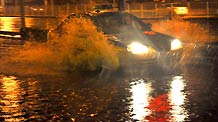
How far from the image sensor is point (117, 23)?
15.0 meters

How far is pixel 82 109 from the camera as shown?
342 inches

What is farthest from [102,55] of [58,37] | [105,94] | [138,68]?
[105,94]

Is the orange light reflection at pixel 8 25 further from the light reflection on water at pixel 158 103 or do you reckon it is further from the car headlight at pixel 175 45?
the light reflection on water at pixel 158 103

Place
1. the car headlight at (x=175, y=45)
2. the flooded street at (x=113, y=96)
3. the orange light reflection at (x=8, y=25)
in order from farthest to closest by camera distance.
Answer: the orange light reflection at (x=8, y=25), the car headlight at (x=175, y=45), the flooded street at (x=113, y=96)

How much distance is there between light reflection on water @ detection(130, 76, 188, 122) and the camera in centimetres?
804

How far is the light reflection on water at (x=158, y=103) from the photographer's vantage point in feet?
26.4

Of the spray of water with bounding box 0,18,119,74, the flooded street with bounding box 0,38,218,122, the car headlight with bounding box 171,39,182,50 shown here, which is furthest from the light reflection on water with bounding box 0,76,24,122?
the car headlight with bounding box 171,39,182,50

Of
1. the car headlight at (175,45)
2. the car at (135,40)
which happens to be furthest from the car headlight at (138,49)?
the car headlight at (175,45)

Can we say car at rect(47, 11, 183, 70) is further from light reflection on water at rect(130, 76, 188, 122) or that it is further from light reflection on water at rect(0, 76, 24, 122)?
light reflection on water at rect(0, 76, 24, 122)

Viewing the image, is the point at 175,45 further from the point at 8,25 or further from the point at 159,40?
the point at 8,25

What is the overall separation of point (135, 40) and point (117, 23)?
5.37 feet

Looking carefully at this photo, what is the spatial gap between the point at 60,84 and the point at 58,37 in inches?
146

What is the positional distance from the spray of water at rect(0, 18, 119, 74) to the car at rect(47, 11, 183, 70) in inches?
13.0

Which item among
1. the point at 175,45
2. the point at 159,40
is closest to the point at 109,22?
the point at 159,40
